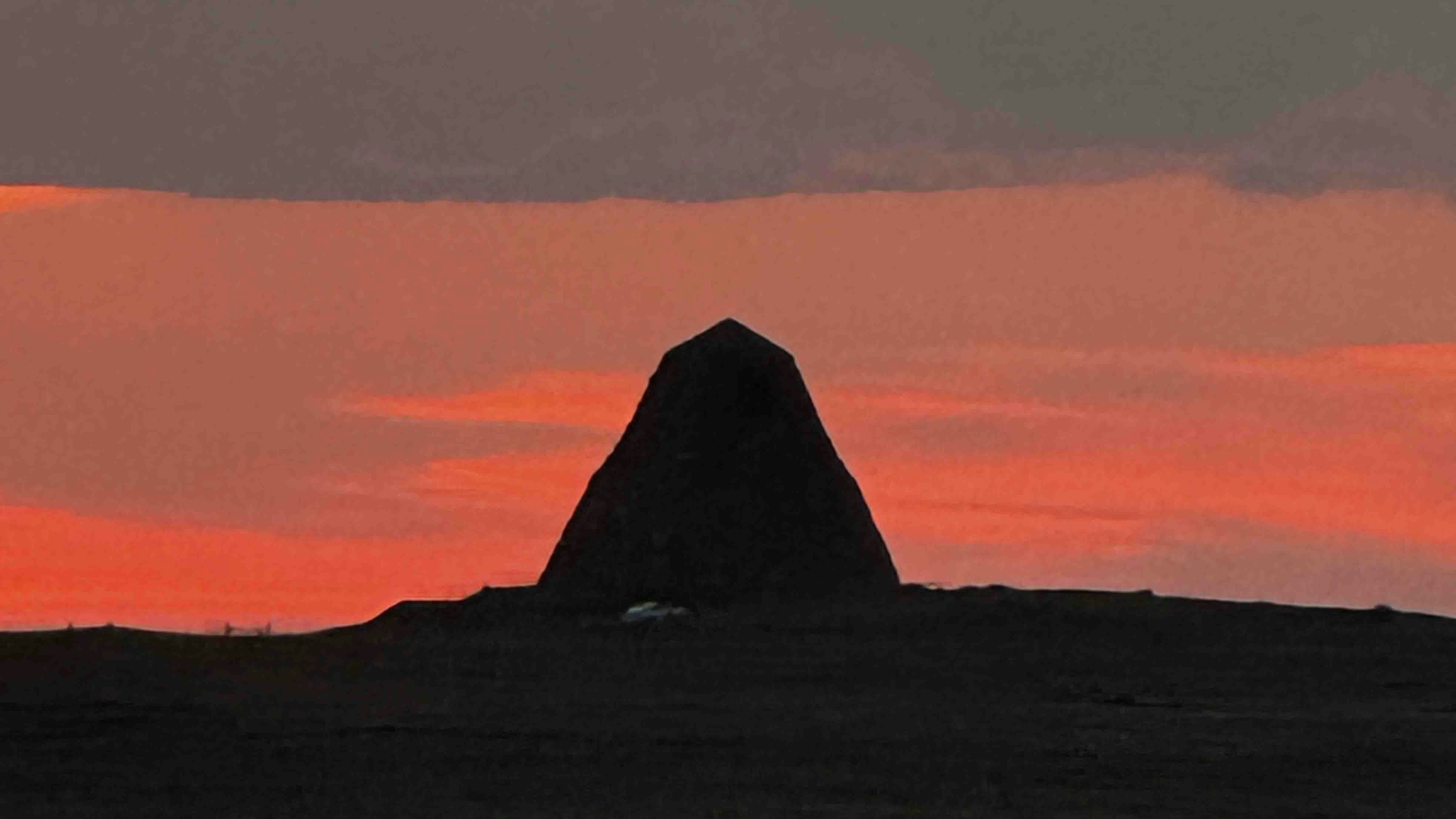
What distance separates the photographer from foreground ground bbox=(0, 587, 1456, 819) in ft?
48.8

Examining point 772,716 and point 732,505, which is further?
point 732,505

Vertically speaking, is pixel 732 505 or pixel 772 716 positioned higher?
pixel 732 505

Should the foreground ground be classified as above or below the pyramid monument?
below

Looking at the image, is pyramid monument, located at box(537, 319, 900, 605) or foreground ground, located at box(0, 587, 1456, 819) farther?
pyramid monument, located at box(537, 319, 900, 605)

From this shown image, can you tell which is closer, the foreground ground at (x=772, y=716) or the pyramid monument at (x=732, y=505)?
the foreground ground at (x=772, y=716)

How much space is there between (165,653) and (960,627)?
30.3 feet

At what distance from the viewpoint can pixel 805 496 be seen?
1213 inches

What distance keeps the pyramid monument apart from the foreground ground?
126cm

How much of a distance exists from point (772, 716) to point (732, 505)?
438 inches

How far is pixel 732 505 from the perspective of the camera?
100 ft

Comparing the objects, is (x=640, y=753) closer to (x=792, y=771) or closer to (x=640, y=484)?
(x=792, y=771)

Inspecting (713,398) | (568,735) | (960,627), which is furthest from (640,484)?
(568,735)

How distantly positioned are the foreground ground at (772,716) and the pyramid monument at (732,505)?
1265mm

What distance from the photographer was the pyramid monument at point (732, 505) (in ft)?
99.8
